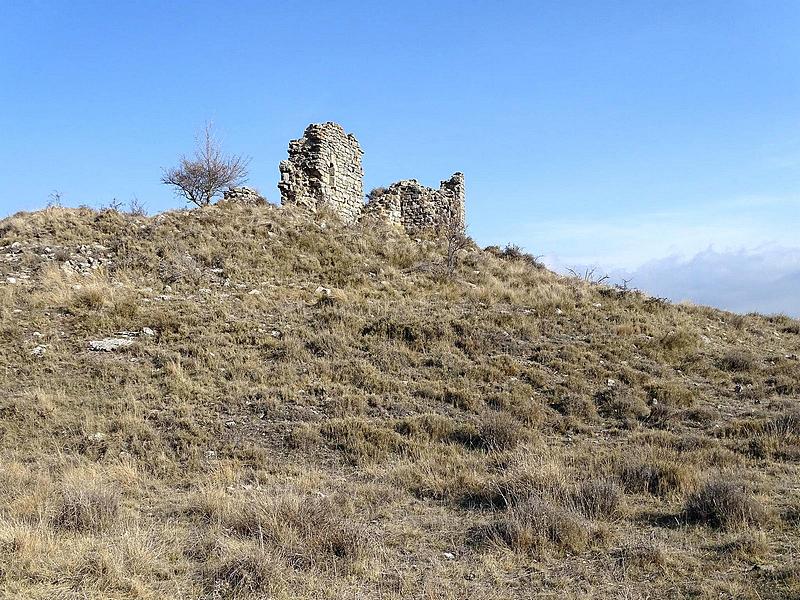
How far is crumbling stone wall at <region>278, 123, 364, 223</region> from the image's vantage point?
19.1 metres

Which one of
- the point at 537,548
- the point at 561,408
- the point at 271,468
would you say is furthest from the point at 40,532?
the point at 561,408

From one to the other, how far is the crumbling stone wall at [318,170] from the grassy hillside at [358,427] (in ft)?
7.22

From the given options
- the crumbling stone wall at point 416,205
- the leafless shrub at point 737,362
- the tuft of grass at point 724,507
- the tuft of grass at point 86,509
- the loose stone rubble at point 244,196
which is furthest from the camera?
the crumbling stone wall at point 416,205

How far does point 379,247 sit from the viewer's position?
58.4 feet

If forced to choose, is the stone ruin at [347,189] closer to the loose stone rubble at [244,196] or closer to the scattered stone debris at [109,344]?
the loose stone rubble at [244,196]

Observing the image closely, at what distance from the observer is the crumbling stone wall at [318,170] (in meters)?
19.1

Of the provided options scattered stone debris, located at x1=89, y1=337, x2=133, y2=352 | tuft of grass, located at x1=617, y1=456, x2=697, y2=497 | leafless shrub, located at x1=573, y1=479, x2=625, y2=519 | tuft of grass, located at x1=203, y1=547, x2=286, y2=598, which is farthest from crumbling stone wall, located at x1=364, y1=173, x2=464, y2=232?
tuft of grass, located at x1=203, y1=547, x2=286, y2=598

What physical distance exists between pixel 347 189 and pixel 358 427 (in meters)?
13.7

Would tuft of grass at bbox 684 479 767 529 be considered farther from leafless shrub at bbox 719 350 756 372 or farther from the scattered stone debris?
the scattered stone debris

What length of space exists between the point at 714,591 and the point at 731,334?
13.0 metres

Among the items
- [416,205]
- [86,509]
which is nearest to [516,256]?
[416,205]

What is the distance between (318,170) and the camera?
19250mm

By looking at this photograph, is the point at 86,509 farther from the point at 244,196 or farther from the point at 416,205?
the point at 416,205

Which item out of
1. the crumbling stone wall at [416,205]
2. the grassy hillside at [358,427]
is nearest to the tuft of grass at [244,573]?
the grassy hillside at [358,427]
